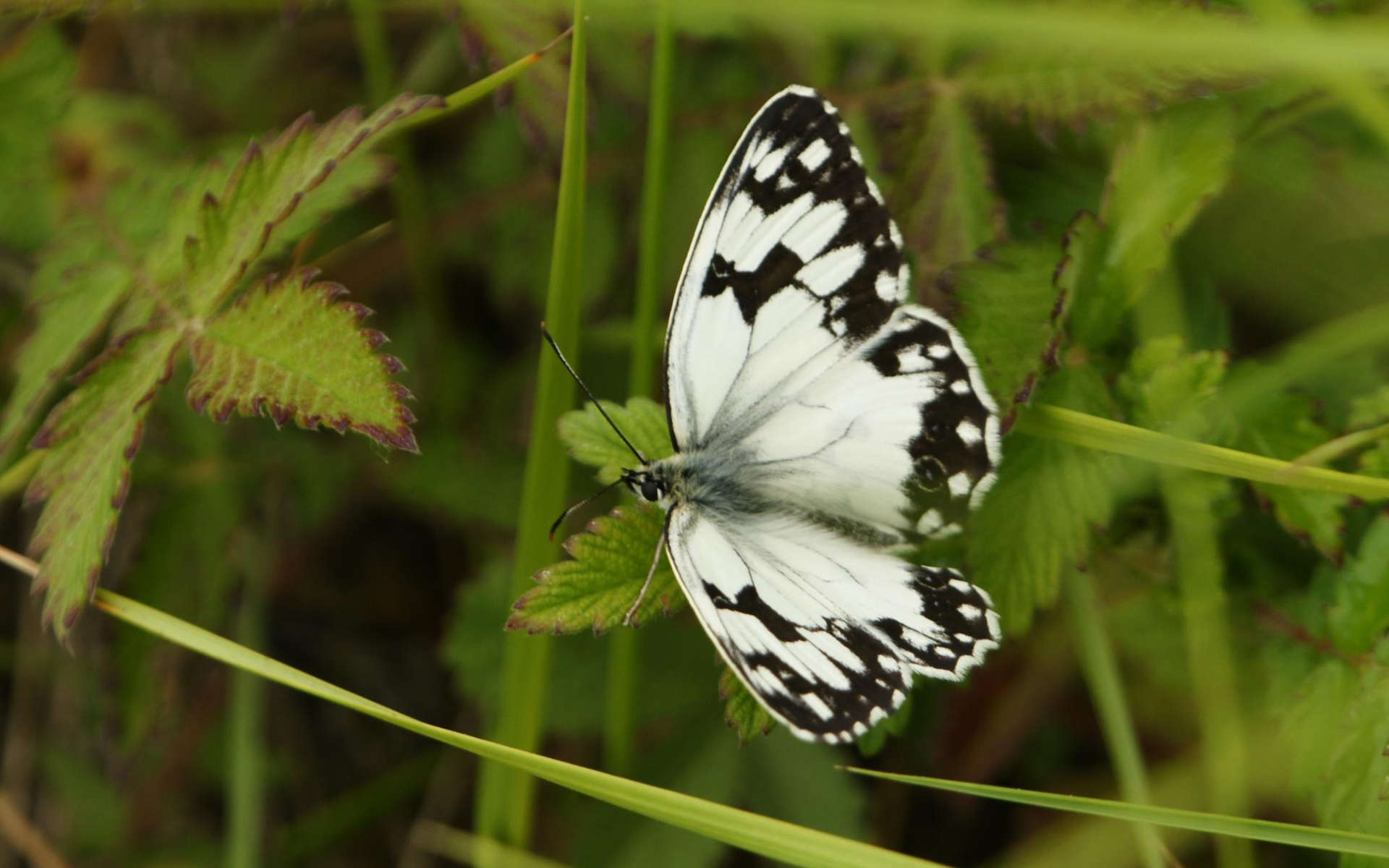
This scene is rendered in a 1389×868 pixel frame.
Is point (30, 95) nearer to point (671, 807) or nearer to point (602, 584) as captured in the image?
point (602, 584)

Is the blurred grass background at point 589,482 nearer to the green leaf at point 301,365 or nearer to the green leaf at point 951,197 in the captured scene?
the green leaf at point 951,197

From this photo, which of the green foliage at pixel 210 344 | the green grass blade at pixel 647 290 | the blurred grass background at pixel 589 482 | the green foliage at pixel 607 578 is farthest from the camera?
the green grass blade at pixel 647 290

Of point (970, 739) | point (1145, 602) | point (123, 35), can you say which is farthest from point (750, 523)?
point (123, 35)

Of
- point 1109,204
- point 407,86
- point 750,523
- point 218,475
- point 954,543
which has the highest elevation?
point 407,86

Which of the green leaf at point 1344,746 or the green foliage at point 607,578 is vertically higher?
the green foliage at point 607,578

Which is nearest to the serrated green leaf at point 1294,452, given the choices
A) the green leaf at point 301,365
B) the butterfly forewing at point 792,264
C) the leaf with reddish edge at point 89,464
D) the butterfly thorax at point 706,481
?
the butterfly forewing at point 792,264

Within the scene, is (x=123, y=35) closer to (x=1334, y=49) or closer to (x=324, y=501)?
(x=324, y=501)

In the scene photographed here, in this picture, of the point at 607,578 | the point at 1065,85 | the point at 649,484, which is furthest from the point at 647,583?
the point at 1065,85
